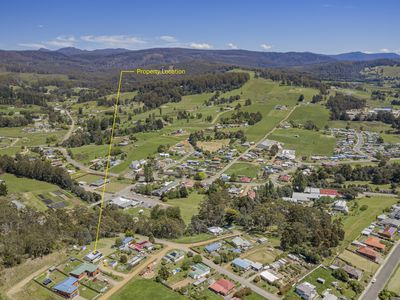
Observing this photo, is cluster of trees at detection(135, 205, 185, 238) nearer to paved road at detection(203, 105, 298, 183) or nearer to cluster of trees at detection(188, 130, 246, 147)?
paved road at detection(203, 105, 298, 183)

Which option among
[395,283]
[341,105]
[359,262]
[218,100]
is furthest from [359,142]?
[395,283]

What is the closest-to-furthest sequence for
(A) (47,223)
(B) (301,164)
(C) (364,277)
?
(C) (364,277)
(A) (47,223)
(B) (301,164)

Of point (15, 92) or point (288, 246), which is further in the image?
point (15, 92)

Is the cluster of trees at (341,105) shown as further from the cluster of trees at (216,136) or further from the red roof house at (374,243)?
the red roof house at (374,243)

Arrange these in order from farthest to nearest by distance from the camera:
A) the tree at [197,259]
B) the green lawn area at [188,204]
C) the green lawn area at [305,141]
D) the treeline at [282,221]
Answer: the green lawn area at [305,141] < the green lawn area at [188,204] < the treeline at [282,221] < the tree at [197,259]

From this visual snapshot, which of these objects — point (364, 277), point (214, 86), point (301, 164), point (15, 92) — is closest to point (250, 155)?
point (301, 164)

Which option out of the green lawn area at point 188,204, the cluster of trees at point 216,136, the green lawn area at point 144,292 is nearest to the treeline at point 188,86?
the cluster of trees at point 216,136

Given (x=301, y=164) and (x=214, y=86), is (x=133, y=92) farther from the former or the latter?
(x=301, y=164)
